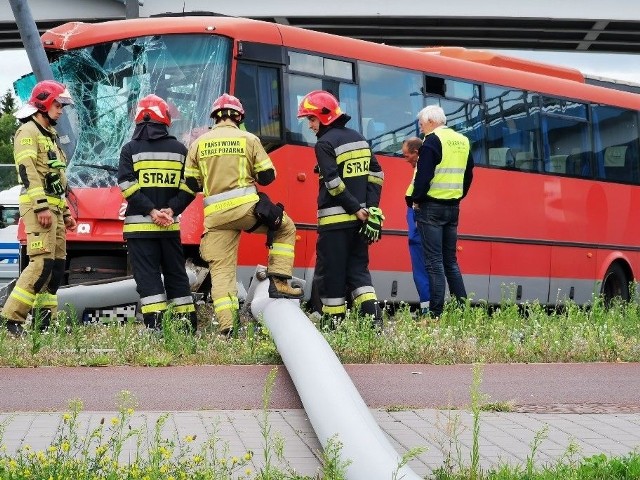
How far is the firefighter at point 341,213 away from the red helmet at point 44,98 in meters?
2.09

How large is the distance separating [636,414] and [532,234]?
33.9ft

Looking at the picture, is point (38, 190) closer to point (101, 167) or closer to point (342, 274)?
point (101, 167)

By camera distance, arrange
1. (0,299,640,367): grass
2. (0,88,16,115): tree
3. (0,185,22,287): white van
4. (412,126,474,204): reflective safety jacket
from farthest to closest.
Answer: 1. (0,88,16,115): tree
2. (0,185,22,287): white van
3. (412,126,474,204): reflective safety jacket
4. (0,299,640,367): grass

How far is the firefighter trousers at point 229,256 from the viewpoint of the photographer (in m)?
10.8

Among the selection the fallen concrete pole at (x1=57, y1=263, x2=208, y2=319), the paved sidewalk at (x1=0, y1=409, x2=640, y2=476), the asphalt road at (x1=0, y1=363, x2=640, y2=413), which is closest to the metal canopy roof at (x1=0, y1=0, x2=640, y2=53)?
the fallen concrete pole at (x1=57, y1=263, x2=208, y2=319)

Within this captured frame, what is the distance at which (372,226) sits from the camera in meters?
11.2

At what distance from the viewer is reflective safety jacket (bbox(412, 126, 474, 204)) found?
12.3 m

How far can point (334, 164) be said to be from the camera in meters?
11.0

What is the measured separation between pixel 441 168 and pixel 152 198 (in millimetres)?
3065

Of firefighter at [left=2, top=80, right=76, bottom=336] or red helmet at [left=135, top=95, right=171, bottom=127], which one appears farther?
firefighter at [left=2, top=80, right=76, bottom=336]

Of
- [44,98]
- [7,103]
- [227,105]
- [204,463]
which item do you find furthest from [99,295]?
[7,103]

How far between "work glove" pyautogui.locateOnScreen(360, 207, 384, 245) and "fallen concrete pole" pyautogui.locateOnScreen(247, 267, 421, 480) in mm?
2619

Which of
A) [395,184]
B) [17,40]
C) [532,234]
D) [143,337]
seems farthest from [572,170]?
[17,40]

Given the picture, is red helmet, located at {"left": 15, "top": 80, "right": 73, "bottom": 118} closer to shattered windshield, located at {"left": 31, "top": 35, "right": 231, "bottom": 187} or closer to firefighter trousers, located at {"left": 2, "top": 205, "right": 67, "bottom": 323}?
firefighter trousers, located at {"left": 2, "top": 205, "right": 67, "bottom": 323}
